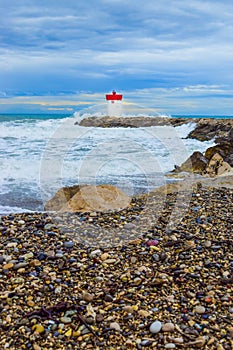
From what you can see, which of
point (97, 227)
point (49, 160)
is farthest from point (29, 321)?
point (49, 160)

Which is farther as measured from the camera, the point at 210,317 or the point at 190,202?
the point at 190,202

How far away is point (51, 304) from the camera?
3057 mm

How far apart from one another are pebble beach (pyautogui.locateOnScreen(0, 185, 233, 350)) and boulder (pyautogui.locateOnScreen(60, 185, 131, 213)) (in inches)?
13.5

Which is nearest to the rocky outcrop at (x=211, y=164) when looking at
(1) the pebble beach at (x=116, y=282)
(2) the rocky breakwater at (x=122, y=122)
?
(1) the pebble beach at (x=116, y=282)

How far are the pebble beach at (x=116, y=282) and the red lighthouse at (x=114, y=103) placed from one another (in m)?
24.3

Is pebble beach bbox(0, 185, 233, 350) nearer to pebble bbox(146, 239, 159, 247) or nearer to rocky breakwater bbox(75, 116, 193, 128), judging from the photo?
pebble bbox(146, 239, 159, 247)

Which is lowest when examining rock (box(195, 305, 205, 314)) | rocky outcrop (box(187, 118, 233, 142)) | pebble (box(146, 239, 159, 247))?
rock (box(195, 305, 205, 314))

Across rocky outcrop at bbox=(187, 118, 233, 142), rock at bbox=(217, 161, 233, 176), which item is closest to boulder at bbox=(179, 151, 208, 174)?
rock at bbox=(217, 161, 233, 176)

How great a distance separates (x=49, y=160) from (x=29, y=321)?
31.4ft

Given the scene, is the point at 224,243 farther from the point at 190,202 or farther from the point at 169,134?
the point at 169,134

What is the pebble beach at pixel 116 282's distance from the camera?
2.72 meters

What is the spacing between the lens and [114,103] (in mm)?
29078

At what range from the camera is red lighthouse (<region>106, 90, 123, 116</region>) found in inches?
1120

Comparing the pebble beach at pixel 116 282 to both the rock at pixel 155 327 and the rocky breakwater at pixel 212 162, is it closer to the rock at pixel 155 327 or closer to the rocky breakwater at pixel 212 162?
the rock at pixel 155 327
